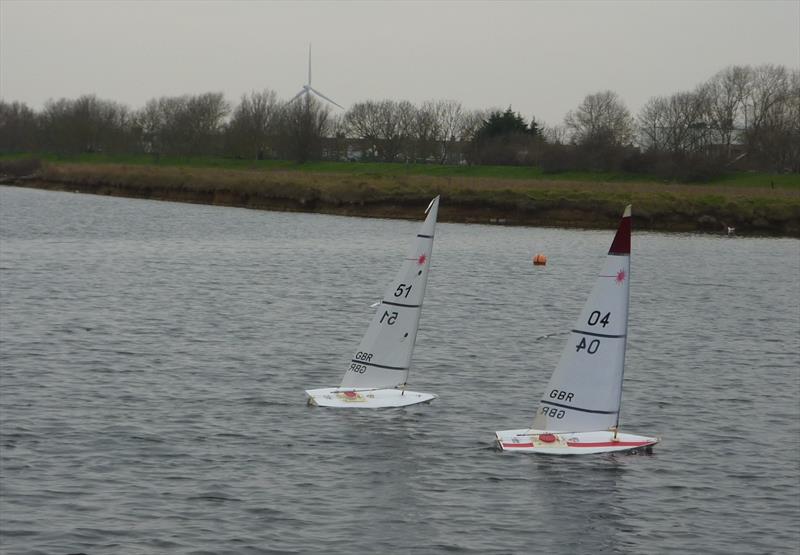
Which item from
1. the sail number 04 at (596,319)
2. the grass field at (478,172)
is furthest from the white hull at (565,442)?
the grass field at (478,172)

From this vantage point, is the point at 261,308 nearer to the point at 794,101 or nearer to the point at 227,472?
the point at 227,472

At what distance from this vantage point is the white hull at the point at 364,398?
3341cm

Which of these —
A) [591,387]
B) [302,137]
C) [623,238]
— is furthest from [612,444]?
[302,137]

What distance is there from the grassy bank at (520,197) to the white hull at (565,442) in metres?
77.5

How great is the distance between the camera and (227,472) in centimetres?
2753

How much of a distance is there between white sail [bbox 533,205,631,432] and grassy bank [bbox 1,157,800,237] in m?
78.0

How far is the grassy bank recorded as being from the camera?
107750mm

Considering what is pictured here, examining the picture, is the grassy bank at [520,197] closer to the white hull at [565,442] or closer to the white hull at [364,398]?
the white hull at [364,398]

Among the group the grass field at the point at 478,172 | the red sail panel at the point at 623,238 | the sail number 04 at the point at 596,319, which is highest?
the grass field at the point at 478,172

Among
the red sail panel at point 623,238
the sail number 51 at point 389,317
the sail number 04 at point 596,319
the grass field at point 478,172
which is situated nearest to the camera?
the red sail panel at point 623,238

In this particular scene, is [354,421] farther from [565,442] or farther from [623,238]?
[623,238]

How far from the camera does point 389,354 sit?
3372 cm

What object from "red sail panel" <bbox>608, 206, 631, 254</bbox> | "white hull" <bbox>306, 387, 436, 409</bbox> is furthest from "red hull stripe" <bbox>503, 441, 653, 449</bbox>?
"red sail panel" <bbox>608, 206, 631, 254</bbox>

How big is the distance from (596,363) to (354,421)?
7.33 metres
